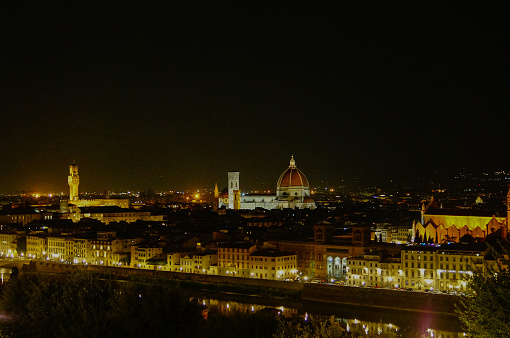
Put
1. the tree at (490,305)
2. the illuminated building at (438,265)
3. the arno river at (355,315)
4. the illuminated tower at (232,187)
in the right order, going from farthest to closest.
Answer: the illuminated tower at (232,187) → the illuminated building at (438,265) → the arno river at (355,315) → the tree at (490,305)

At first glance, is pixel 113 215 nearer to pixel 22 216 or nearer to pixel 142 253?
pixel 22 216

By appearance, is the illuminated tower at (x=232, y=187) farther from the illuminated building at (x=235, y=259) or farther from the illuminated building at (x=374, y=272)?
the illuminated building at (x=374, y=272)

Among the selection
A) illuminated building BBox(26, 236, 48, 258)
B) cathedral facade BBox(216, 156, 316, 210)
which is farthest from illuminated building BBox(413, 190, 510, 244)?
cathedral facade BBox(216, 156, 316, 210)

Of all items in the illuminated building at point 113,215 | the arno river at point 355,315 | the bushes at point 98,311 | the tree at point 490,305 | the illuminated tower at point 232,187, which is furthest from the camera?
the illuminated tower at point 232,187

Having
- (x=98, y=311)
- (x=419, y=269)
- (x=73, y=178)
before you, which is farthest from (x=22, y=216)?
(x=98, y=311)

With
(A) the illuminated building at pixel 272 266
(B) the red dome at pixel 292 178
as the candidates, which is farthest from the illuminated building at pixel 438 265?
(B) the red dome at pixel 292 178

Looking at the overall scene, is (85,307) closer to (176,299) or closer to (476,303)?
(176,299)
